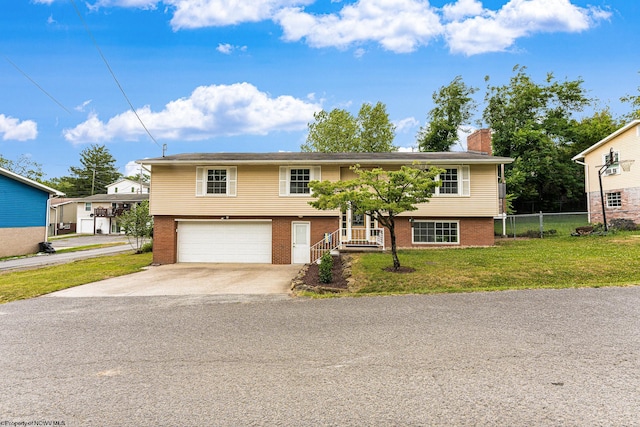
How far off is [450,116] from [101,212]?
1599 inches

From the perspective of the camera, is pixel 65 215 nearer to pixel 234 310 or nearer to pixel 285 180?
pixel 285 180

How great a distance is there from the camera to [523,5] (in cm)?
1895

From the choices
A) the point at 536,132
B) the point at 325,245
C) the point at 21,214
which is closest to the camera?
the point at 325,245

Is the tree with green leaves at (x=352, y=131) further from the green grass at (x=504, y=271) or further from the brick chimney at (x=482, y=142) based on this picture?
the green grass at (x=504, y=271)

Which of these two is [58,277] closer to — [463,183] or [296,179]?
[296,179]

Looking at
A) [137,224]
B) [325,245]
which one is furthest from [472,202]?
[137,224]

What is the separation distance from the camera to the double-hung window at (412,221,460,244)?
54.0 ft

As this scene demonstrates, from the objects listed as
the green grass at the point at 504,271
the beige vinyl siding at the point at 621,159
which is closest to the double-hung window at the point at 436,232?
the green grass at the point at 504,271

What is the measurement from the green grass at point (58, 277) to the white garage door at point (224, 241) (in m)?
2.18

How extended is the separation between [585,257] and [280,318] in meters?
10.8

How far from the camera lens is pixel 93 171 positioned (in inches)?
2493

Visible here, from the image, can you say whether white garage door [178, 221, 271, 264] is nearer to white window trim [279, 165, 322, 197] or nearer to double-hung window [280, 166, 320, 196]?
white window trim [279, 165, 322, 197]

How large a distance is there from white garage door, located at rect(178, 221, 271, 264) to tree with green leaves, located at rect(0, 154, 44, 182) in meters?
58.6

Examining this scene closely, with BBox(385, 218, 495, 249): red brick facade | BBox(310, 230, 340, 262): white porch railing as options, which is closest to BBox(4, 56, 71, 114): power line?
BBox(310, 230, 340, 262): white porch railing
